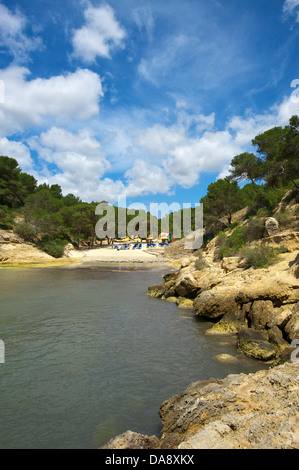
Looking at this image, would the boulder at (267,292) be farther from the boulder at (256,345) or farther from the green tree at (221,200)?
the green tree at (221,200)

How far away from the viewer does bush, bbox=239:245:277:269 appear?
49.4 ft

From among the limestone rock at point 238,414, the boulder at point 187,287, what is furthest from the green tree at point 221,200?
the limestone rock at point 238,414

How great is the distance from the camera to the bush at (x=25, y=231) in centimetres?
4500

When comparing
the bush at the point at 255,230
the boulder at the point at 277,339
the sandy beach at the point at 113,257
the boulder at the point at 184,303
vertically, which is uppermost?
the bush at the point at 255,230

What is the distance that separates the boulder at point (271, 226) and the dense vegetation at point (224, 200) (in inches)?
78.8

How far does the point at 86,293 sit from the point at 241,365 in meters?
14.4

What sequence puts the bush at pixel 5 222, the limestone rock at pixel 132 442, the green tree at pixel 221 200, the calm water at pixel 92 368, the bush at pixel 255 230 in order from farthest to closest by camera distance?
the bush at pixel 5 222
the green tree at pixel 221 200
the bush at pixel 255 230
the calm water at pixel 92 368
the limestone rock at pixel 132 442

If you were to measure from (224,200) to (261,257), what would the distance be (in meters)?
29.4

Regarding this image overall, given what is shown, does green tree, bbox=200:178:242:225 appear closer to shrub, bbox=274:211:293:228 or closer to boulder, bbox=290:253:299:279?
shrub, bbox=274:211:293:228

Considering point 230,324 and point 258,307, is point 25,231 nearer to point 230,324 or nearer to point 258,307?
point 230,324

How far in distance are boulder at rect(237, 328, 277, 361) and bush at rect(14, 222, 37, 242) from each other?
43.0 meters

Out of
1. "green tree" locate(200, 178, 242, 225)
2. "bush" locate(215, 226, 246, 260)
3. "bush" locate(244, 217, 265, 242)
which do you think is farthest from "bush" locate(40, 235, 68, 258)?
"bush" locate(244, 217, 265, 242)
